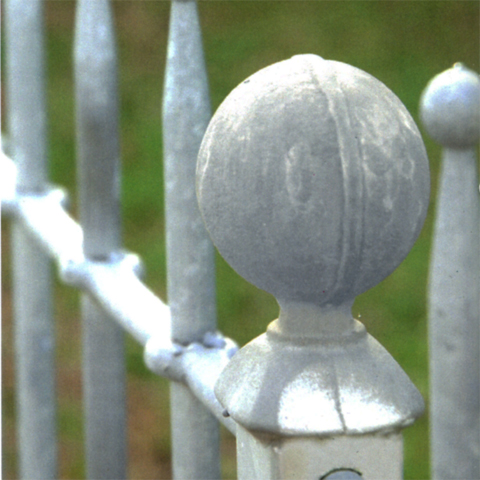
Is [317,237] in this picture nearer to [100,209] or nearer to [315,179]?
[315,179]

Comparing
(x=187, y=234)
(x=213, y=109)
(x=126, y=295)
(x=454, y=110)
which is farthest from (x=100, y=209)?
(x=213, y=109)

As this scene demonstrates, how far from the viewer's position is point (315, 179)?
0.78 metres

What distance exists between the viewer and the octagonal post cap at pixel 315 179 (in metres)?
0.78

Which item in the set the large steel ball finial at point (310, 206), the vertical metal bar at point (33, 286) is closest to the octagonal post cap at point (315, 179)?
the large steel ball finial at point (310, 206)

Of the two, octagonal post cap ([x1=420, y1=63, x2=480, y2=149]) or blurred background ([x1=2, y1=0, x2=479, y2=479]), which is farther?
blurred background ([x1=2, y1=0, x2=479, y2=479])

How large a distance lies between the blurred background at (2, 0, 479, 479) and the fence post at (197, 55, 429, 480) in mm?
1854

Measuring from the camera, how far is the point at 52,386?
207cm

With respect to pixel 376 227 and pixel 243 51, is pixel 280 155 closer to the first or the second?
pixel 376 227

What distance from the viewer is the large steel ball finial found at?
0.78m

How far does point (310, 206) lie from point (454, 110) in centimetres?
17

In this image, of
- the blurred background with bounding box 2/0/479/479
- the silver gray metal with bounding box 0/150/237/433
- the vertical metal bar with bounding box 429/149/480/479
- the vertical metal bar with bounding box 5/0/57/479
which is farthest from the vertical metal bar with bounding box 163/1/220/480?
the blurred background with bounding box 2/0/479/479

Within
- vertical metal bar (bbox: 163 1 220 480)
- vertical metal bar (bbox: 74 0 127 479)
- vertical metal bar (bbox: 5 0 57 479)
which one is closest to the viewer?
vertical metal bar (bbox: 163 1 220 480)

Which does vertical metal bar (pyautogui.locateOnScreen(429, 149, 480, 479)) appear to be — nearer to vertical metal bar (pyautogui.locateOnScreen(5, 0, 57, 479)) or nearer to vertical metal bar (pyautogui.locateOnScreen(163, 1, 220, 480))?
vertical metal bar (pyautogui.locateOnScreen(163, 1, 220, 480))

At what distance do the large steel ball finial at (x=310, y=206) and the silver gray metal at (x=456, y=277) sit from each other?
0.13ft
